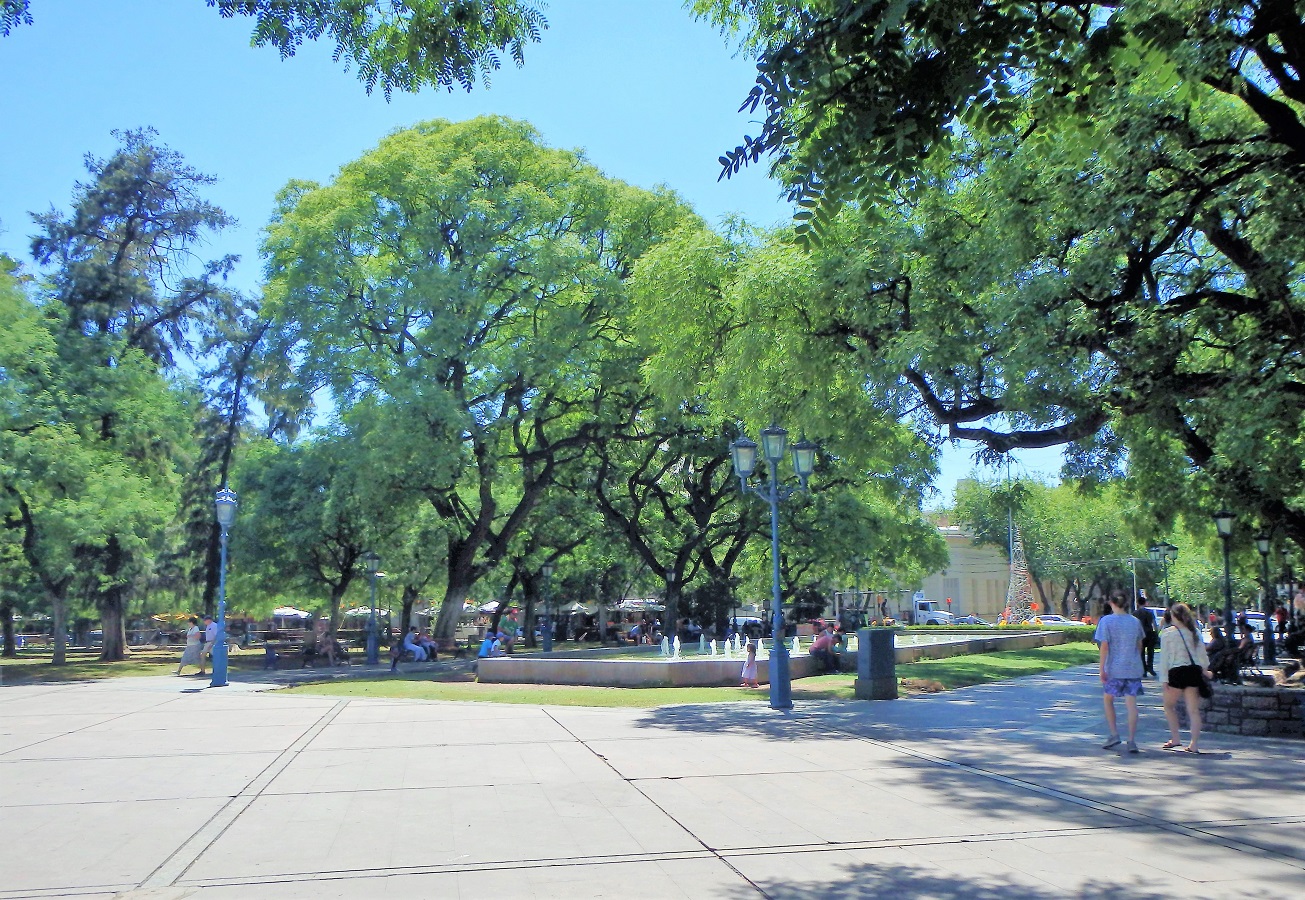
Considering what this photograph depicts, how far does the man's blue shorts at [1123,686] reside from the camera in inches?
440

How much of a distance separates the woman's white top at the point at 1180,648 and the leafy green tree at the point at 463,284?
19.8 metres

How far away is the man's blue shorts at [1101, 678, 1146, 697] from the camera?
36.7 ft

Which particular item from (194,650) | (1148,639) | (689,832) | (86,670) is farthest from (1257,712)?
(86,670)

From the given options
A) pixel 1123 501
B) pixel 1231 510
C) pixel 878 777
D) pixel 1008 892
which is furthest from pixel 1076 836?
pixel 1123 501

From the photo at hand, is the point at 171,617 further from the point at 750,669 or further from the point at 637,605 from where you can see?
the point at 750,669

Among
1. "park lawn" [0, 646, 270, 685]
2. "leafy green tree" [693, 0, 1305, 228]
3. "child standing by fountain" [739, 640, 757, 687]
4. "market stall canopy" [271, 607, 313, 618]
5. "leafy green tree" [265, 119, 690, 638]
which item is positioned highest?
"leafy green tree" [265, 119, 690, 638]

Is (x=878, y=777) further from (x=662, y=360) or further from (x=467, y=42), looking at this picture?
(x=662, y=360)

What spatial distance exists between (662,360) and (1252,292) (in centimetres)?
994

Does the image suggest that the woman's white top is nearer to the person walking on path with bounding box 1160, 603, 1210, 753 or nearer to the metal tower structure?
the person walking on path with bounding box 1160, 603, 1210, 753

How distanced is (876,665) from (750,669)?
3.25 meters

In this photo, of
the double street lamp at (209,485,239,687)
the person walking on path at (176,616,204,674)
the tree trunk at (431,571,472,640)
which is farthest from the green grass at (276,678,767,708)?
the tree trunk at (431,571,472,640)

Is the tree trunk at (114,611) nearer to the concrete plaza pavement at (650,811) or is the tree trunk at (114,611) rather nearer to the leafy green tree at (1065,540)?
the concrete plaza pavement at (650,811)

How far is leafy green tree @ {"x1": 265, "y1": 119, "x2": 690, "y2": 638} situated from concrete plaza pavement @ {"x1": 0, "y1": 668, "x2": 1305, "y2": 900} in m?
15.4

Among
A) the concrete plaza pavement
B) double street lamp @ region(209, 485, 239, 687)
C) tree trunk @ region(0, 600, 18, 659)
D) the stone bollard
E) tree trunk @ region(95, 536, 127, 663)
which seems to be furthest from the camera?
tree trunk @ region(0, 600, 18, 659)
